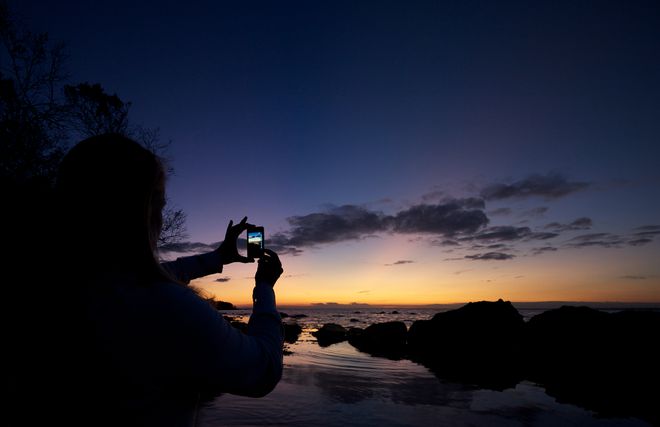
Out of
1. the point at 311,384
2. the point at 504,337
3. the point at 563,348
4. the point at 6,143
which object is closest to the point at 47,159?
the point at 6,143

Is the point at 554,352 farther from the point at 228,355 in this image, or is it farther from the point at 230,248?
the point at 228,355

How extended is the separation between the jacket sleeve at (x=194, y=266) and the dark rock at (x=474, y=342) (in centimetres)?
1018

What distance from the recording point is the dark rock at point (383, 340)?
16484mm

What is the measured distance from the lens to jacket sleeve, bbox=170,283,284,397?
1.16 m

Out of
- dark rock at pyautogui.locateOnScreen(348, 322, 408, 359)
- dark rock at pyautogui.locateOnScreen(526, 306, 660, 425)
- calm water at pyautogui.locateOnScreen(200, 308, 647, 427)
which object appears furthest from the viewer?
dark rock at pyautogui.locateOnScreen(348, 322, 408, 359)

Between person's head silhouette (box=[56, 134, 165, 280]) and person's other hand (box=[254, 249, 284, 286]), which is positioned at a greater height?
person's head silhouette (box=[56, 134, 165, 280])

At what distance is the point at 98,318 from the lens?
1120 millimetres

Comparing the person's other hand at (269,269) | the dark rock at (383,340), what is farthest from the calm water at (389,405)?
the dark rock at (383,340)

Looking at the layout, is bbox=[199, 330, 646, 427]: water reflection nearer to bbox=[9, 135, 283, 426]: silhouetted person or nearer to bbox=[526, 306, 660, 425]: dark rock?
bbox=[526, 306, 660, 425]: dark rock

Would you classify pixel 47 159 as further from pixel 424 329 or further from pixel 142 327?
pixel 424 329

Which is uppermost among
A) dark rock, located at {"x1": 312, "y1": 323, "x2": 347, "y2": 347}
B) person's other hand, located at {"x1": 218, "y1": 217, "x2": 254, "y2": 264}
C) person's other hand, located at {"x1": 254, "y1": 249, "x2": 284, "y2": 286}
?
person's other hand, located at {"x1": 218, "y1": 217, "x2": 254, "y2": 264}

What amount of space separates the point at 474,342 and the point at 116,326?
15663 millimetres

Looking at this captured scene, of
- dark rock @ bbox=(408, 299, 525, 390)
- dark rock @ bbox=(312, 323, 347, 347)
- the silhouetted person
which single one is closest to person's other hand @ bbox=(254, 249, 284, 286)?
the silhouetted person

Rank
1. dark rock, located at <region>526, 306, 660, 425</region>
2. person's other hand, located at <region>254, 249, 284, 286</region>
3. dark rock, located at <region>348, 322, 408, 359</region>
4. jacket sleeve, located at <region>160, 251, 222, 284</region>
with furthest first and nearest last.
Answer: dark rock, located at <region>348, 322, 408, 359</region>, dark rock, located at <region>526, 306, 660, 425</region>, jacket sleeve, located at <region>160, 251, 222, 284</region>, person's other hand, located at <region>254, 249, 284, 286</region>
